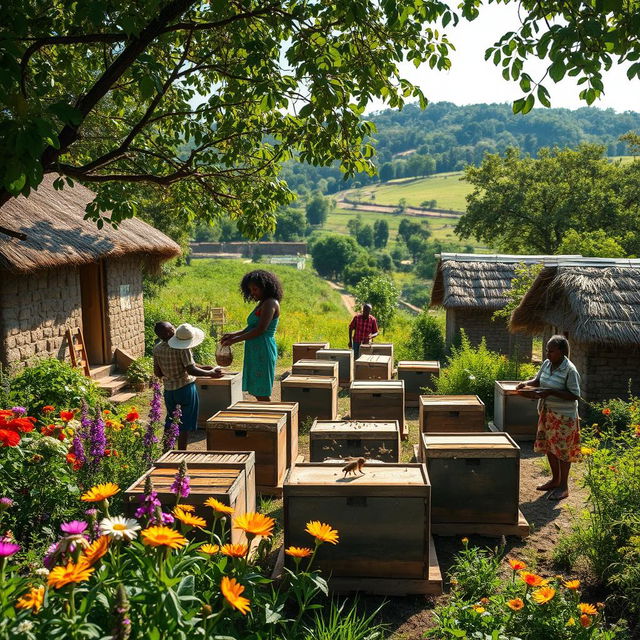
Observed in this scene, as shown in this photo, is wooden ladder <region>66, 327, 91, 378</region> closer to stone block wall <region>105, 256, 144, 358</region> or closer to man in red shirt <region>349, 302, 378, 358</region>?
stone block wall <region>105, 256, 144, 358</region>

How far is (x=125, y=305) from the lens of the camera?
41.5 feet

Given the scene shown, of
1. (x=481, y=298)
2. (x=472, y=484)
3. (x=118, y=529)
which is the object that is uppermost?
(x=118, y=529)

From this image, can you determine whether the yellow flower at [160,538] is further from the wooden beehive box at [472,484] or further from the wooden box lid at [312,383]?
the wooden box lid at [312,383]

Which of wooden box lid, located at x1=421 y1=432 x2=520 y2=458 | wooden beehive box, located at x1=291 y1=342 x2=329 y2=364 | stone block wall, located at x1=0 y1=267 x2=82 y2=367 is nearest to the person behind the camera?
wooden box lid, located at x1=421 y1=432 x2=520 y2=458

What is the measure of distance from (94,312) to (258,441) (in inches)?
289

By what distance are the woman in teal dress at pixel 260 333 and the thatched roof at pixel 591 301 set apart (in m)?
5.27

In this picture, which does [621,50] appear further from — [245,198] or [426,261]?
[426,261]

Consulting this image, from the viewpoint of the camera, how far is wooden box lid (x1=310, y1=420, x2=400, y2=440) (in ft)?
18.8

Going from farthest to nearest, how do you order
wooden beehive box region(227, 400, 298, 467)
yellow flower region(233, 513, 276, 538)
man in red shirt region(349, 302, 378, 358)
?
1. man in red shirt region(349, 302, 378, 358)
2. wooden beehive box region(227, 400, 298, 467)
3. yellow flower region(233, 513, 276, 538)

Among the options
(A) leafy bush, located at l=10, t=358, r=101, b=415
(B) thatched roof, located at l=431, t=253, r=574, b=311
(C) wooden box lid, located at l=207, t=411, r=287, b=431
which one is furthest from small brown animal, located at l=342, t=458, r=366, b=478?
(B) thatched roof, located at l=431, t=253, r=574, b=311

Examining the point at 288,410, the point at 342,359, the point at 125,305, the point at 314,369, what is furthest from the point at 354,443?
the point at 125,305

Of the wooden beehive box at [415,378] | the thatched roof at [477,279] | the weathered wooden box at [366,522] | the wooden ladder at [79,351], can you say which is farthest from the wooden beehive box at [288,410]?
the thatched roof at [477,279]

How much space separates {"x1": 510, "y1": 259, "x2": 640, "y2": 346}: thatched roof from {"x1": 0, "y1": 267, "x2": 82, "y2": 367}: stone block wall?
8084 mm

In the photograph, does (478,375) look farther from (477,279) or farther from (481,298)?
(477,279)
